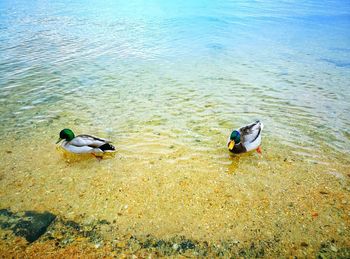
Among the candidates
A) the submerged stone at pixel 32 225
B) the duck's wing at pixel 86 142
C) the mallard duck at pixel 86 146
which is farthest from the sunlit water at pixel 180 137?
the duck's wing at pixel 86 142

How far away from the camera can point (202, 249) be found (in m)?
4.14

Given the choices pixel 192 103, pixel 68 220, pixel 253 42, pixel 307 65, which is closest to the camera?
pixel 68 220

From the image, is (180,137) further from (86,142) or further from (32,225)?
(32,225)

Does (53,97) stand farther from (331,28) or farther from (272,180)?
(331,28)

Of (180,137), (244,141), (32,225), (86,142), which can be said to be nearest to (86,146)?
(86,142)

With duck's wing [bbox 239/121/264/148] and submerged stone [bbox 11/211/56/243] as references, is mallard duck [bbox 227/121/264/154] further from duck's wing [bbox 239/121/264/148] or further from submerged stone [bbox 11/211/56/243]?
submerged stone [bbox 11/211/56/243]

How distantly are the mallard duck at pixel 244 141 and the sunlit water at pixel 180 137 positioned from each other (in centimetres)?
32

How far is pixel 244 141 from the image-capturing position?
6.42 m

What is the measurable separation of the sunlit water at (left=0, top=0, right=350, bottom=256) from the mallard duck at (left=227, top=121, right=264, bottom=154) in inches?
12.7

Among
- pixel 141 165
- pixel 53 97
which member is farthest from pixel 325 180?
pixel 53 97

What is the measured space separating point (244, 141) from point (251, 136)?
0.28 metres

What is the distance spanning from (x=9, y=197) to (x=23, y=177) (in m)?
0.63

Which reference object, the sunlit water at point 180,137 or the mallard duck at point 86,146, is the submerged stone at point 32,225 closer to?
→ the sunlit water at point 180,137

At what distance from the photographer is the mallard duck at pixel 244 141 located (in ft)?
20.5
